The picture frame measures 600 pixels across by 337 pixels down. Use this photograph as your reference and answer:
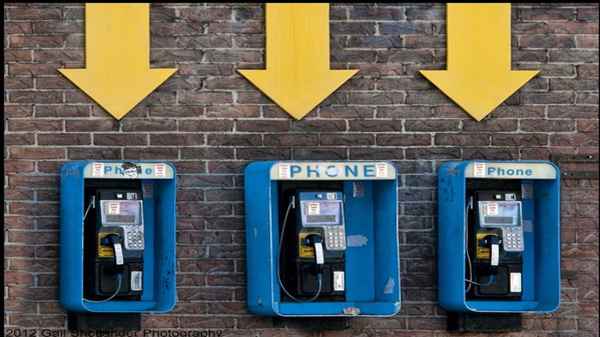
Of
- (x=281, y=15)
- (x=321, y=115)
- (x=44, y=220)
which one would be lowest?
(x=44, y=220)

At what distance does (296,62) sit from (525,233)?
1962 millimetres

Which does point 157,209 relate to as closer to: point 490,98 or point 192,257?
point 192,257

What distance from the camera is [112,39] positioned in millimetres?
10133

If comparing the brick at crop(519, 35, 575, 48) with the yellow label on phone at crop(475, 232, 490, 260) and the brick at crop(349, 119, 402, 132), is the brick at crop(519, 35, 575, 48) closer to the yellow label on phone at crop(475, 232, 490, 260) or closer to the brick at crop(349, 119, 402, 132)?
the brick at crop(349, 119, 402, 132)

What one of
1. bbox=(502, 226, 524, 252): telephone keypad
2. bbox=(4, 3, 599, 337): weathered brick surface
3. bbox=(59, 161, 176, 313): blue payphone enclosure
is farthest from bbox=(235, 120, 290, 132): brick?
bbox=(502, 226, 524, 252): telephone keypad

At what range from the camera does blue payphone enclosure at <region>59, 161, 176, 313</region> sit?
31.9 ft

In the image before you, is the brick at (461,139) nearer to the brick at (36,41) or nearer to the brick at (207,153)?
the brick at (207,153)

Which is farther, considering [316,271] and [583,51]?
[583,51]

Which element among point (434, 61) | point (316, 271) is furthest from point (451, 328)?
point (434, 61)

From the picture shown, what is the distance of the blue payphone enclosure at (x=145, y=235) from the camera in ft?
31.9

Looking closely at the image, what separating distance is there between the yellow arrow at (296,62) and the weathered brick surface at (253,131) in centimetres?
8

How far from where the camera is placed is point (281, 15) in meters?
10.2

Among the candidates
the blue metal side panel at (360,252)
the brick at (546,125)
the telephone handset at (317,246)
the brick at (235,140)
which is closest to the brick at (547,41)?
the brick at (546,125)

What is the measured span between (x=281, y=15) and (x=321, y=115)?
2.40ft
